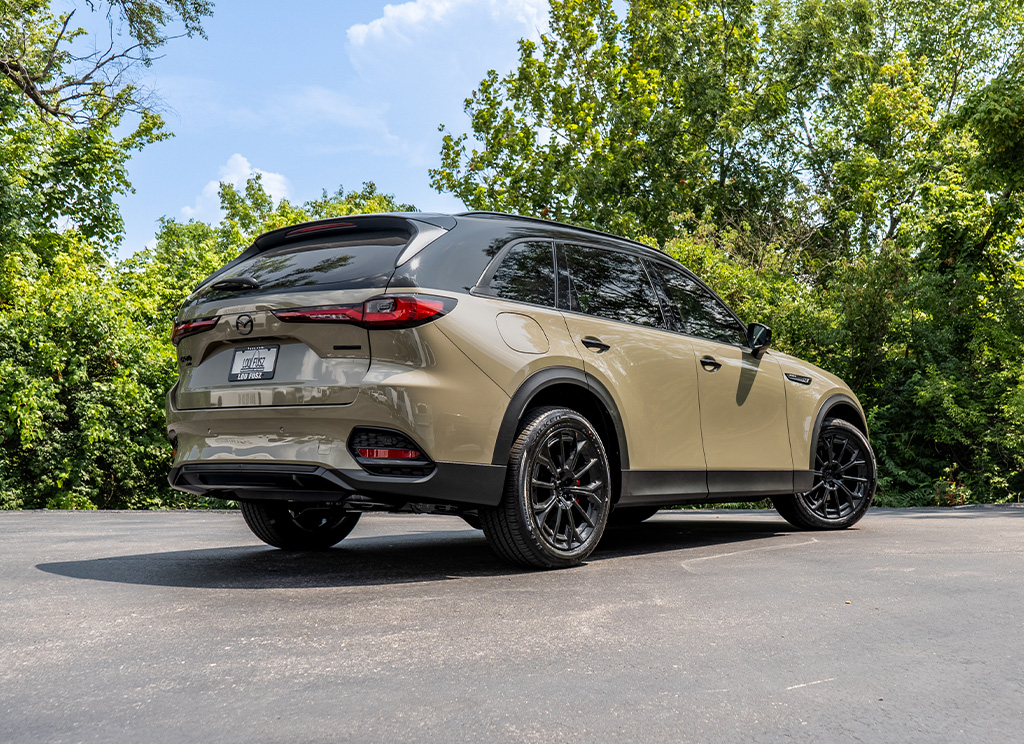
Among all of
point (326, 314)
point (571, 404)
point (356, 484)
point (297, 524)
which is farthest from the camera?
point (297, 524)

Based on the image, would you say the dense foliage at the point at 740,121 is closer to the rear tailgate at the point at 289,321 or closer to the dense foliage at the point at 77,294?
the dense foliage at the point at 77,294

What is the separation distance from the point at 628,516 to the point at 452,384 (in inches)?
166

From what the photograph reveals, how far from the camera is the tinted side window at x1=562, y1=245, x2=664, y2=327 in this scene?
18.3 feet

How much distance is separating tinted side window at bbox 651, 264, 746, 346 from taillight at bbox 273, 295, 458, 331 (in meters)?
2.23

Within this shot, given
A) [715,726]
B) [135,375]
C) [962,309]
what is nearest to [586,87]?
[962,309]

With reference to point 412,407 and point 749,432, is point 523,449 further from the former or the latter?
point 749,432

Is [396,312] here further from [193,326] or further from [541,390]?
[193,326]

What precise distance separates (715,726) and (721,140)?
31.5 meters

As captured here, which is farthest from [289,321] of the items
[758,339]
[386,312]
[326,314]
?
[758,339]

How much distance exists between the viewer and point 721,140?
32.0m

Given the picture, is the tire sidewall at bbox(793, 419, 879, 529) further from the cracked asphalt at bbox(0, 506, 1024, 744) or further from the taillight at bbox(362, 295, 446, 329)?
the taillight at bbox(362, 295, 446, 329)

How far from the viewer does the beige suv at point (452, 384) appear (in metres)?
4.50

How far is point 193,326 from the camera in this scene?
5070 mm

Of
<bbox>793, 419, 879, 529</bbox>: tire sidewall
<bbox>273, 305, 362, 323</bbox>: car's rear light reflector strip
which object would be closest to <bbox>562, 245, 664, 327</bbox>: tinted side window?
<bbox>273, 305, 362, 323</bbox>: car's rear light reflector strip
